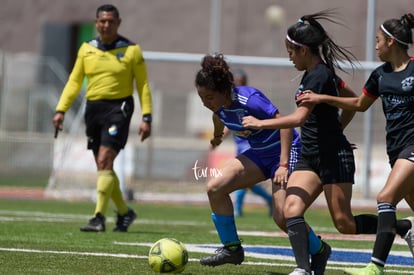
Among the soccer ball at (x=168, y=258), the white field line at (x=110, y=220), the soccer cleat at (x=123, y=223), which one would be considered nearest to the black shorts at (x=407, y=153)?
the soccer ball at (x=168, y=258)

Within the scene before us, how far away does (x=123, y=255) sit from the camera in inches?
355

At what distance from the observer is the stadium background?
21.2 m

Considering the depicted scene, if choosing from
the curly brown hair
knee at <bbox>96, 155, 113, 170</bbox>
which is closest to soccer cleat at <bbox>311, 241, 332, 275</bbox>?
the curly brown hair

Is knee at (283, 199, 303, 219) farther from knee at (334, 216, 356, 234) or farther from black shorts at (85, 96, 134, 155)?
black shorts at (85, 96, 134, 155)

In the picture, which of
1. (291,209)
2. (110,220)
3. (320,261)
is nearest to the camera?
(291,209)

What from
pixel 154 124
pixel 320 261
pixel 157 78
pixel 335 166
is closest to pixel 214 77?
pixel 335 166

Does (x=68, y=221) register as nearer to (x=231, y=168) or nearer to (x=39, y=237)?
(x=39, y=237)

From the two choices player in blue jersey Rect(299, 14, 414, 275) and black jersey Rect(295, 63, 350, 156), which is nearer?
player in blue jersey Rect(299, 14, 414, 275)

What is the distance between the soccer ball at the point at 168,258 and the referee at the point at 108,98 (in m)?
3.47

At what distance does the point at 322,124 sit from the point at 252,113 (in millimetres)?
598

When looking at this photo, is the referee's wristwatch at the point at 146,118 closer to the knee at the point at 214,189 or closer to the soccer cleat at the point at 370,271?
the knee at the point at 214,189

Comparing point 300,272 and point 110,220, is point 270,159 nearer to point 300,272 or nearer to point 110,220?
point 300,272

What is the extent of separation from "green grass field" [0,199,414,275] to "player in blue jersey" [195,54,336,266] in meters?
0.30

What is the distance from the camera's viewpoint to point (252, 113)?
8102 mm
